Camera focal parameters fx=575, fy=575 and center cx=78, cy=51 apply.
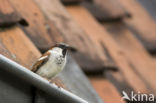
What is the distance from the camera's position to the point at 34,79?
256 centimetres

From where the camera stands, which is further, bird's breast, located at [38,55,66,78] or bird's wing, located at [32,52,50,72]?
bird's breast, located at [38,55,66,78]

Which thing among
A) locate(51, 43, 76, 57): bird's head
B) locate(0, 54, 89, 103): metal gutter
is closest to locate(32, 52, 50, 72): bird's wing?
locate(51, 43, 76, 57): bird's head

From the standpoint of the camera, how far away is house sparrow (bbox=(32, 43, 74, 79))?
12.3ft

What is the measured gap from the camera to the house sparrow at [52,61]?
375 centimetres

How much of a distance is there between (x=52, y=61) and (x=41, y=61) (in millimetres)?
257

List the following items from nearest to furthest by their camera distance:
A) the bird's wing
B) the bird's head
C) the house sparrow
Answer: the bird's wing < the house sparrow < the bird's head

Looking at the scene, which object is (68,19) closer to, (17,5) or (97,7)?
(17,5)

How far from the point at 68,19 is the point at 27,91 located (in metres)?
2.07

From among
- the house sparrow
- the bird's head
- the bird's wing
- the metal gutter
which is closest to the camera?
the metal gutter

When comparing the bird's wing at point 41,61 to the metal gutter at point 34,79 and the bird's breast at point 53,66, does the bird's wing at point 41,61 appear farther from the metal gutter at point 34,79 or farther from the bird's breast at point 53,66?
the metal gutter at point 34,79

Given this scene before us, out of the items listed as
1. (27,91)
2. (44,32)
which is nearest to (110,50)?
(44,32)

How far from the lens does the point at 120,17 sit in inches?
228

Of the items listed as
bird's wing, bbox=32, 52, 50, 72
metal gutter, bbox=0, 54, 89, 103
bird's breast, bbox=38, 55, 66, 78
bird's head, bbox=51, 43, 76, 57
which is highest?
metal gutter, bbox=0, 54, 89, 103

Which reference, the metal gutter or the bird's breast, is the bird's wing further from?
the metal gutter
